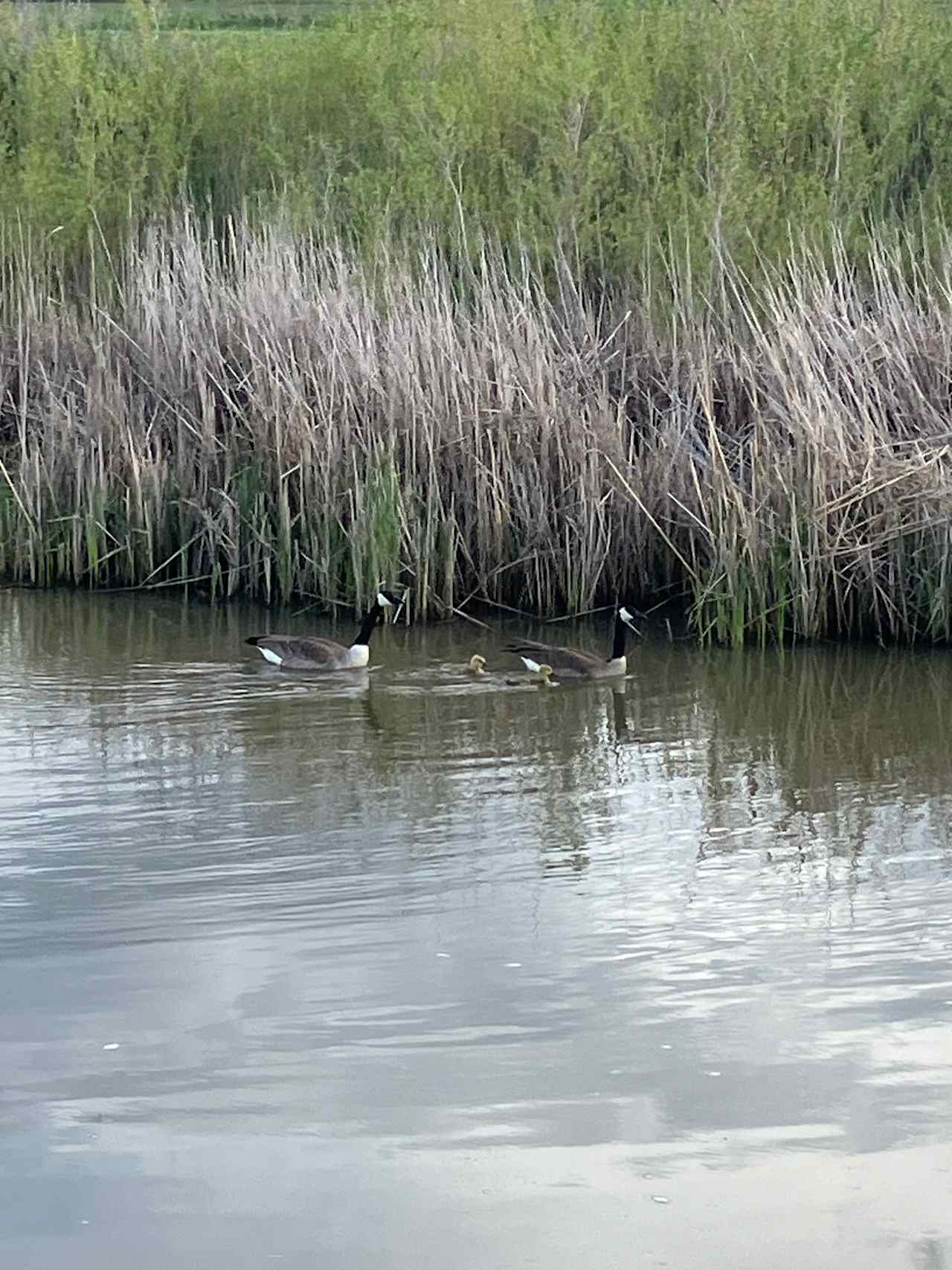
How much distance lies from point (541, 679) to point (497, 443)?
192cm

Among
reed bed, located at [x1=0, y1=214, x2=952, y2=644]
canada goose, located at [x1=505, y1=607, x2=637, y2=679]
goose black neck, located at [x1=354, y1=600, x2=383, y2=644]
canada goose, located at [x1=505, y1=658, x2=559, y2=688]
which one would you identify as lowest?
canada goose, located at [x1=505, y1=658, x2=559, y2=688]

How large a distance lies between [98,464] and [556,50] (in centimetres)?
510

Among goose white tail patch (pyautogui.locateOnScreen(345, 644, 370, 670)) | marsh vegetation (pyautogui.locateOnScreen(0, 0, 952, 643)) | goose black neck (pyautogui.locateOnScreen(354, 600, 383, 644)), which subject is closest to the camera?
goose white tail patch (pyautogui.locateOnScreen(345, 644, 370, 670))

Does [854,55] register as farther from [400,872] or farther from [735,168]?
[400,872]

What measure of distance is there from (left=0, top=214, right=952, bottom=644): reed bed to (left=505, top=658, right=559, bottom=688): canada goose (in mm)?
1107

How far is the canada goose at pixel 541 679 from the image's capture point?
372 inches

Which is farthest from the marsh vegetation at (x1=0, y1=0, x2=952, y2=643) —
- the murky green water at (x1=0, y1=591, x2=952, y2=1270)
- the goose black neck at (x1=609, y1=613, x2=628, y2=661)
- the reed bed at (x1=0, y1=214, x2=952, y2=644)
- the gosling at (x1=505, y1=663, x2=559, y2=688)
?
the murky green water at (x1=0, y1=591, x2=952, y2=1270)

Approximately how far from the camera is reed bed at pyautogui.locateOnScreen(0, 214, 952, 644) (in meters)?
10.1

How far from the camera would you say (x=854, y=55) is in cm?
1412

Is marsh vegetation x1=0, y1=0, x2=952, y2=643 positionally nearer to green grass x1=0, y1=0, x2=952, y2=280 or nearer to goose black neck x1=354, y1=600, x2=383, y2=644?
green grass x1=0, y1=0, x2=952, y2=280

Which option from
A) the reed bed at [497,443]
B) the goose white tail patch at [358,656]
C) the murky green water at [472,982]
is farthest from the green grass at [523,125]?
the murky green water at [472,982]

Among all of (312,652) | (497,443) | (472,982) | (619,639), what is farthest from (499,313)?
(472,982)

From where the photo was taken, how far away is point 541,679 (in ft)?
31.3

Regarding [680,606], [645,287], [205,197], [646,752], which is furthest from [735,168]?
[646,752]
